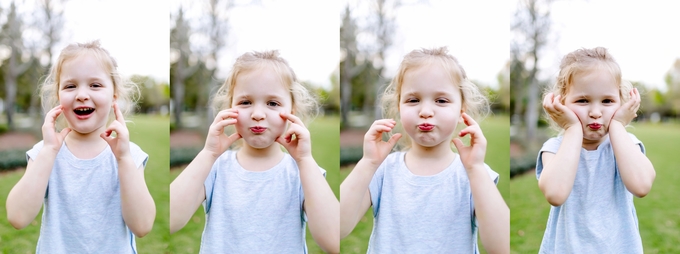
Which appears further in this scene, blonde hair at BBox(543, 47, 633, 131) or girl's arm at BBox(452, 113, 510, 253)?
blonde hair at BBox(543, 47, 633, 131)

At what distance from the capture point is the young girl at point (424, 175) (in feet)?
7.16

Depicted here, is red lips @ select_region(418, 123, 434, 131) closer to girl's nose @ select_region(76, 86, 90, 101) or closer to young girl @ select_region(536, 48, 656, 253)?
young girl @ select_region(536, 48, 656, 253)

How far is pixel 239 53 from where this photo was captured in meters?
2.59

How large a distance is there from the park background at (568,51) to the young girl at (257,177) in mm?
1943

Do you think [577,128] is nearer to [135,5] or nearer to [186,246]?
[186,246]

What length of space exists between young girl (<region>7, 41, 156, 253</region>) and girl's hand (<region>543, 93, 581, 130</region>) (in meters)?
1.83

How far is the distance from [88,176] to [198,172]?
22.7 inches

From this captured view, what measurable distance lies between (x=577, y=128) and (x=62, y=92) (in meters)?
2.30

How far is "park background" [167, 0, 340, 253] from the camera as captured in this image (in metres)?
2.95

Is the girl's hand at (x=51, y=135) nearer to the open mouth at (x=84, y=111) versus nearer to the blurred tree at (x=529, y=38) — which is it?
the open mouth at (x=84, y=111)

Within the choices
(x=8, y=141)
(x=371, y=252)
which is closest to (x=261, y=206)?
(x=371, y=252)

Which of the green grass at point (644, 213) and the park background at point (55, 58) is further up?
the park background at point (55, 58)

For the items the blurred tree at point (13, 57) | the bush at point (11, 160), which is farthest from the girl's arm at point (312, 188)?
the bush at point (11, 160)

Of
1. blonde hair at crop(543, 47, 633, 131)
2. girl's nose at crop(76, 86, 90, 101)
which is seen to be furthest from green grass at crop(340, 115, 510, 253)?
girl's nose at crop(76, 86, 90, 101)
